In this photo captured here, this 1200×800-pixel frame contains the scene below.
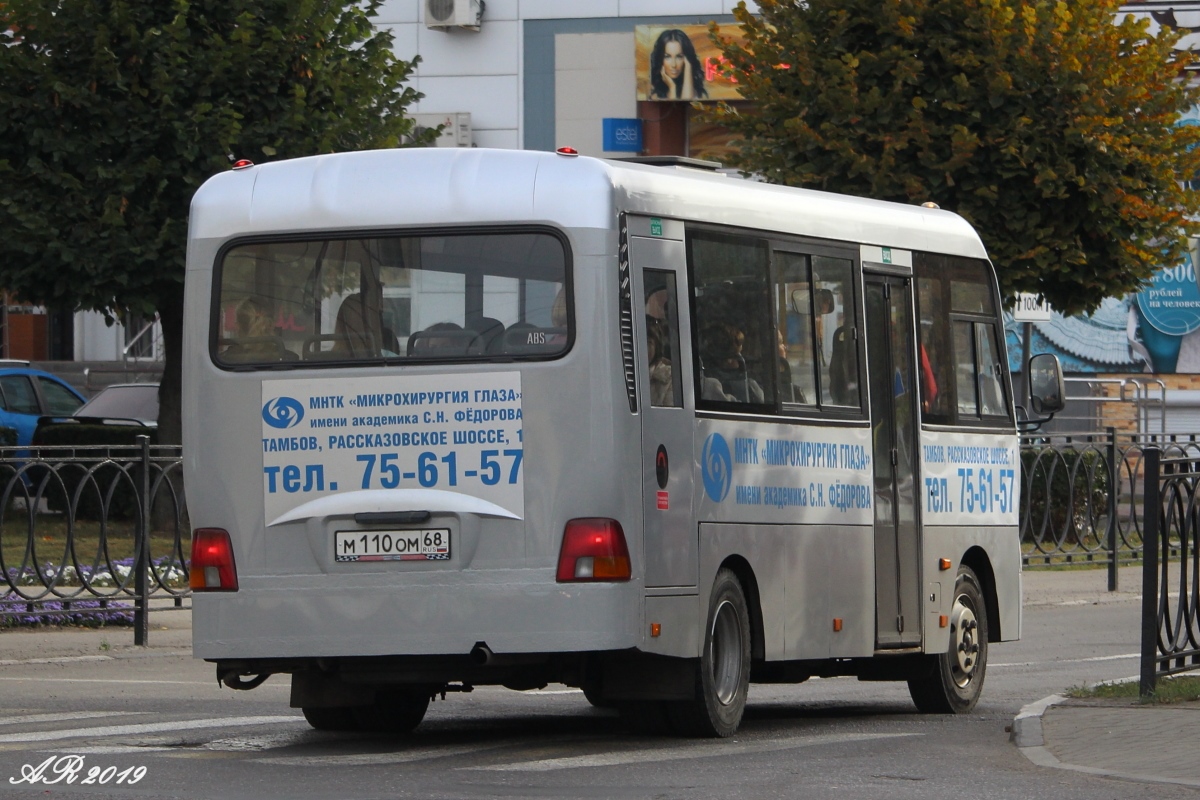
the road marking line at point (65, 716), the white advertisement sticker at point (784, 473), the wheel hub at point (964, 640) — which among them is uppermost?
the white advertisement sticker at point (784, 473)

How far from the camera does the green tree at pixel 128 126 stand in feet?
76.7

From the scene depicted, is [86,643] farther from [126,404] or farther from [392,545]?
[126,404]

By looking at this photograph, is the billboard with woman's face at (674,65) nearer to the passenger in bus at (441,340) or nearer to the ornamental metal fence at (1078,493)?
the ornamental metal fence at (1078,493)

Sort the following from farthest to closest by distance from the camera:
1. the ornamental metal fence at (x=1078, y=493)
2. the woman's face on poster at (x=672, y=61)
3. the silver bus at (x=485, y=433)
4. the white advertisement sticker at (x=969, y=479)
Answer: the woman's face on poster at (x=672, y=61) < the ornamental metal fence at (x=1078, y=493) < the white advertisement sticker at (x=969, y=479) < the silver bus at (x=485, y=433)

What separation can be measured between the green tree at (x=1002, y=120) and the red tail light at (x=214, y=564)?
15.1 metres

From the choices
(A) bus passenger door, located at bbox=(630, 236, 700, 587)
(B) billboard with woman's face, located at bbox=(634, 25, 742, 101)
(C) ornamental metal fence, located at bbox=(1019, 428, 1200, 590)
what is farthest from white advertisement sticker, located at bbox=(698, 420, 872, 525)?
(B) billboard with woman's face, located at bbox=(634, 25, 742, 101)

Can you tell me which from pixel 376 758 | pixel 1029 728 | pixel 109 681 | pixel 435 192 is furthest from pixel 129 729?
pixel 1029 728

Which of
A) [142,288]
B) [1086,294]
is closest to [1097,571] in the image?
[1086,294]

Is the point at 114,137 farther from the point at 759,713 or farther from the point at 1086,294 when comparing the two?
the point at 759,713

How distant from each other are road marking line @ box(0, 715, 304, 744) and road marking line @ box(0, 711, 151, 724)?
0.53 metres

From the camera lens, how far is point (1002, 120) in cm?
2489

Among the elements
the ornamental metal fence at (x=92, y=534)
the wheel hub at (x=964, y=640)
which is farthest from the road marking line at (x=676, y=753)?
the ornamental metal fence at (x=92, y=534)

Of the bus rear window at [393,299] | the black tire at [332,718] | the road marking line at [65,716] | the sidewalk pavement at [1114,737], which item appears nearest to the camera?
the sidewalk pavement at [1114,737]

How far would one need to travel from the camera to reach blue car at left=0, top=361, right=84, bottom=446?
3219cm
